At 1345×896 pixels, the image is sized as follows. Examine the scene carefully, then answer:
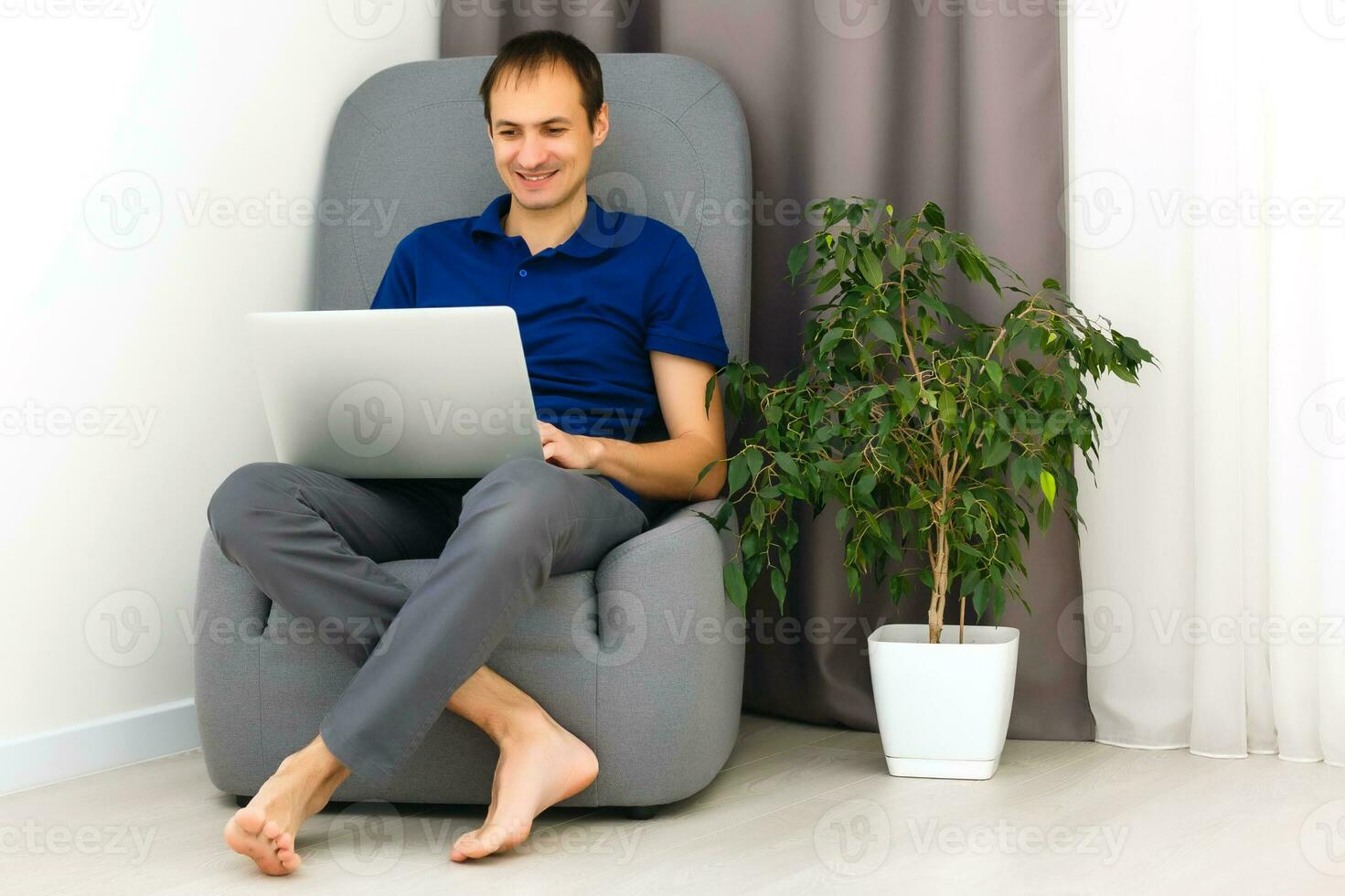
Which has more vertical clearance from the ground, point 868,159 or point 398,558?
point 868,159

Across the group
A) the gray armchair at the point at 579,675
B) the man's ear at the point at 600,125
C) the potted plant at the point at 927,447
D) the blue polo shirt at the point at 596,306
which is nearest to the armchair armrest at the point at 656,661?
the gray armchair at the point at 579,675

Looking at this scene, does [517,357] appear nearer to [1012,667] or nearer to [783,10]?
[1012,667]

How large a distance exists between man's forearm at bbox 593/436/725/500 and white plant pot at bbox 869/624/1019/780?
1.08 ft

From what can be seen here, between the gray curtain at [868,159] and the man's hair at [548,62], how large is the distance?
0.37 meters

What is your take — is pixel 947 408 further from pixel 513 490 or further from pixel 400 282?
pixel 400 282

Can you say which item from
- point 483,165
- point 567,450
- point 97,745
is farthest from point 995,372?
point 97,745

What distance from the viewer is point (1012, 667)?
1832 millimetres

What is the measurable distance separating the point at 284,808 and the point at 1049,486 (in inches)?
39.7

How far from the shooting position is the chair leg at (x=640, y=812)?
5.28 feet

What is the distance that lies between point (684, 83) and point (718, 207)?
0.23 m

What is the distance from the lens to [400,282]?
78.4 inches

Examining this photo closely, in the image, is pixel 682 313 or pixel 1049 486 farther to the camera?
pixel 682 313

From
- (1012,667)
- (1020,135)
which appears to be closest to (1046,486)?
(1012,667)

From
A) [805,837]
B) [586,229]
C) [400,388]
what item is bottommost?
[805,837]
